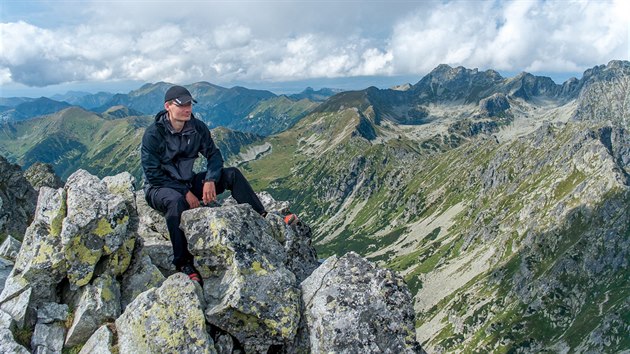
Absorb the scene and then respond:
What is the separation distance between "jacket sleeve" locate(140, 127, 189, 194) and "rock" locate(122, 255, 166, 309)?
3.27 meters

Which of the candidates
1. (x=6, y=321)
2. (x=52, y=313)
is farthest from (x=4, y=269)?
(x=6, y=321)

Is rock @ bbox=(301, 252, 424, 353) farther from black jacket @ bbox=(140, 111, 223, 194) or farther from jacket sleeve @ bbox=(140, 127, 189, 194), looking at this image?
jacket sleeve @ bbox=(140, 127, 189, 194)

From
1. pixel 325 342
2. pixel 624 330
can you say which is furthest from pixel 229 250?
pixel 624 330

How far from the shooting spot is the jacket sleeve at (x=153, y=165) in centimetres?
1686

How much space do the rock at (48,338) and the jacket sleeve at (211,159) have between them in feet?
25.7

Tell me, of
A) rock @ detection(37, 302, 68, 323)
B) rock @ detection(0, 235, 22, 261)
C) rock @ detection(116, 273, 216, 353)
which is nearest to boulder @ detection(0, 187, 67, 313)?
rock @ detection(37, 302, 68, 323)

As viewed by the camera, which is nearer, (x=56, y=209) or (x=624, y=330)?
(x=56, y=209)

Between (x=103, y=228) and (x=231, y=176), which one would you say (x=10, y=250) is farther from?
(x=231, y=176)

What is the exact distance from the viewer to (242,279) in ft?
48.4

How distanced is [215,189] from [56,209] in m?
6.36

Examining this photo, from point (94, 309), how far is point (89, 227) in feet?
10.3

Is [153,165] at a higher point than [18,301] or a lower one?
higher

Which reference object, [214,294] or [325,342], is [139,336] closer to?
[214,294]

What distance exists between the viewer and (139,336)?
13.5 m
